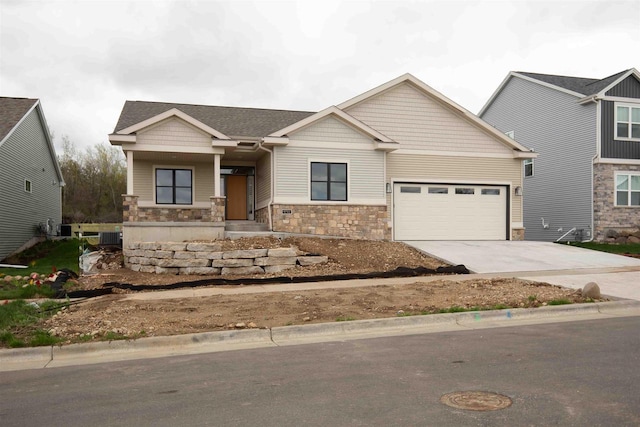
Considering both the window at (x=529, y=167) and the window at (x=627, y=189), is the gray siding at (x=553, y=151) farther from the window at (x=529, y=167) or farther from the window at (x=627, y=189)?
the window at (x=627, y=189)

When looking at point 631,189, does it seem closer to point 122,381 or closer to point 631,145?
point 631,145

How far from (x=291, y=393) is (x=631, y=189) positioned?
2399 cm

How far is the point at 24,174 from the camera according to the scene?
2516 cm

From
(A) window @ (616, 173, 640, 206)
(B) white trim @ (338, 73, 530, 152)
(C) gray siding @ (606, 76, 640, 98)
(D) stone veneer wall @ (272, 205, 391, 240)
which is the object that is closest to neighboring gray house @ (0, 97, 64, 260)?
(D) stone veneer wall @ (272, 205, 391, 240)

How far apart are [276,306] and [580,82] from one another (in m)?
23.5

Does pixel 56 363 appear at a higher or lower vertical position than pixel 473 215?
lower

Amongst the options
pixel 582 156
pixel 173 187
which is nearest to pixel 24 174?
pixel 173 187

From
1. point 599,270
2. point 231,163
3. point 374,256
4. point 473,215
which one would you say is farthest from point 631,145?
point 231,163

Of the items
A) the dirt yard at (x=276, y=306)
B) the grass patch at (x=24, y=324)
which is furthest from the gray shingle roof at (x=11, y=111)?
the grass patch at (x=24, y=324)

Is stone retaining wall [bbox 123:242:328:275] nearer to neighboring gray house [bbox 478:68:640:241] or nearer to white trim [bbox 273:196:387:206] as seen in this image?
white trim [bbox 273:196:387:206]

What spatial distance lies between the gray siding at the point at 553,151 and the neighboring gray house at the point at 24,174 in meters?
24.7

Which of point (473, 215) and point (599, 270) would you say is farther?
point (473, 215)

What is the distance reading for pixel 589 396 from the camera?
483 centimetres

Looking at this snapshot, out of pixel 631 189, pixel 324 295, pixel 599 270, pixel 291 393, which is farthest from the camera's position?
pixel 631 189
